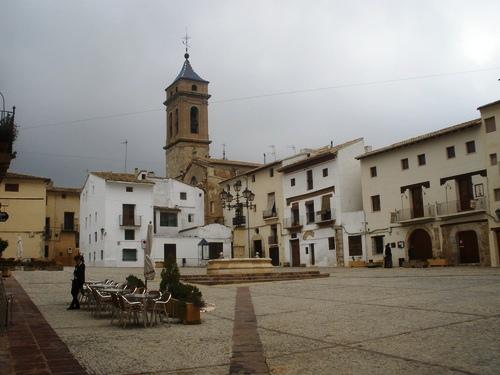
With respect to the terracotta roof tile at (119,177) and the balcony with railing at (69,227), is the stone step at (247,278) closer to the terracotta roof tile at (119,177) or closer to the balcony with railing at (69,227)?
the terracotta roof tile at (119,177)

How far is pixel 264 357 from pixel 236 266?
15999 mm

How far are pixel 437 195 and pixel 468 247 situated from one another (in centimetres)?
368

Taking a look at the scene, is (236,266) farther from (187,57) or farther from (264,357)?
(187,57)

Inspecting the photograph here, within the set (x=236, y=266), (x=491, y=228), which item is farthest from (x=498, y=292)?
(x=491, y=228)

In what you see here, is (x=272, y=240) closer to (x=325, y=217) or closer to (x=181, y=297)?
(x=325, y=217)

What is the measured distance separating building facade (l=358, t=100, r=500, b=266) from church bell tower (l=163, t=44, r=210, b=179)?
32.9 m

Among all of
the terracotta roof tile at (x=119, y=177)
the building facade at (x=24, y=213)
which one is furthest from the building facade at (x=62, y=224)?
the terracotta roof tile at (x=119, y=177)

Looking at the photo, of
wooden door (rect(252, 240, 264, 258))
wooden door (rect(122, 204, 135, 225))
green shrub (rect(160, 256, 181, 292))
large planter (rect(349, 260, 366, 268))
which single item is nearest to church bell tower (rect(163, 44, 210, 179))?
wooden door (rect(122, 204, 135, 225))

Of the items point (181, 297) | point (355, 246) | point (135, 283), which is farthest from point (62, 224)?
point (181, 297)

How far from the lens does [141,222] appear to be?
47.0m

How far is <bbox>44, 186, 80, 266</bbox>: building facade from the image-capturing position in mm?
56031

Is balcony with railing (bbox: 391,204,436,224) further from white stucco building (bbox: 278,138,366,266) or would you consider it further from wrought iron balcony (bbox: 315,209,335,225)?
wrought iron balcony (bbox: 315,209,335,225)

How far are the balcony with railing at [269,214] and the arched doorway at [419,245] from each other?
591 inches

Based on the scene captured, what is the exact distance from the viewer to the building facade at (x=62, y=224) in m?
56.0
